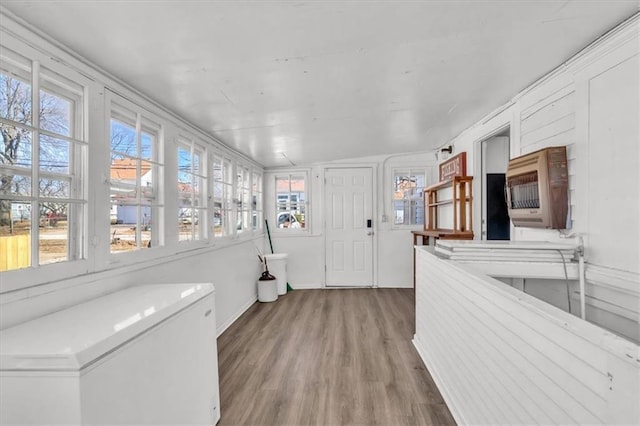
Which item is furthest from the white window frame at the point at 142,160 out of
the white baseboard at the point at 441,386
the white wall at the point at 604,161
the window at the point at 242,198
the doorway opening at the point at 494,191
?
the doorway opening at the point at 494,191

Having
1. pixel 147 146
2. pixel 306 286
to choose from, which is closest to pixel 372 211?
pixel 306 286

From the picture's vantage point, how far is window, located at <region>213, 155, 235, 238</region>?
2.97m

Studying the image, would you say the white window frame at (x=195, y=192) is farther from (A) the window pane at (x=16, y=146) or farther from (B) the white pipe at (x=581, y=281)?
(B) the white pipe at (x=581, y=281)

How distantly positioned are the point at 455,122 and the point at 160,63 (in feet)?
9.11

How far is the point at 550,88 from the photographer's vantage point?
1.91 meters

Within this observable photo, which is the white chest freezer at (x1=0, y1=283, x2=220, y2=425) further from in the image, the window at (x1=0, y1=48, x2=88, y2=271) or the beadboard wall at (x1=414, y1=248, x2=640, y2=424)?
the beadboard wall at (x1=414, y1=248, x2=640, y2=424)

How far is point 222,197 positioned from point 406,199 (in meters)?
2.97

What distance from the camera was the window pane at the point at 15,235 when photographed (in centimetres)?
112

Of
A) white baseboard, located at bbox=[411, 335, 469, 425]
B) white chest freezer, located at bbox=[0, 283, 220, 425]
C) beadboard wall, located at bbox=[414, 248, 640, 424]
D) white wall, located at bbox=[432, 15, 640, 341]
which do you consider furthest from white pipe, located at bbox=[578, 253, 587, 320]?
white chest freezer, located at bbox=[0, 283, 220, 425]

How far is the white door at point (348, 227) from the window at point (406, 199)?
0.42m

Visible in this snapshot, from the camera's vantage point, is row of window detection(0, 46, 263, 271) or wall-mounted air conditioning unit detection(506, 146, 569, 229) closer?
row of window detection(0, 46, 263, 271)

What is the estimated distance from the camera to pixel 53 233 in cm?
131

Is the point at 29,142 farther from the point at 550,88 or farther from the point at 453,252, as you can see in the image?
the point at 550,88

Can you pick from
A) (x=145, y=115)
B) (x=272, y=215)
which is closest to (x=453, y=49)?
(x=145, y=115)
